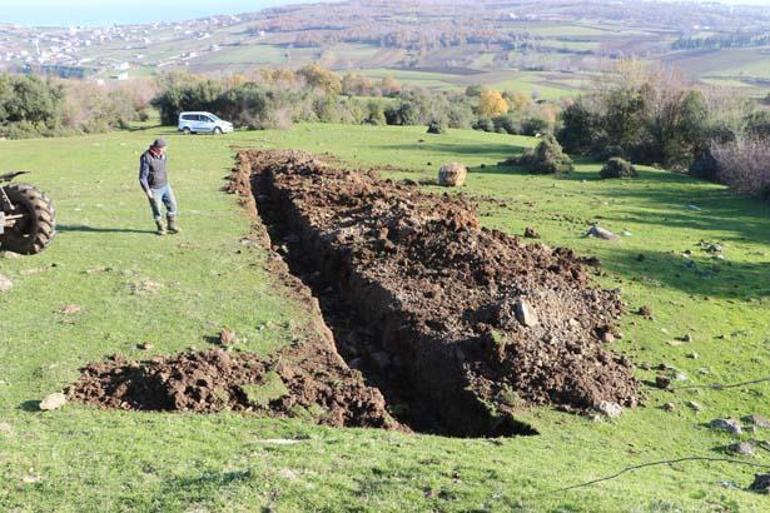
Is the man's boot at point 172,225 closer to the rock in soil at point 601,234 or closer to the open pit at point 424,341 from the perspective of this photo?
the open pit at point 424,341

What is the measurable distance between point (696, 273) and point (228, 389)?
11.8 m

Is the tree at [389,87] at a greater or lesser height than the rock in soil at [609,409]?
greater

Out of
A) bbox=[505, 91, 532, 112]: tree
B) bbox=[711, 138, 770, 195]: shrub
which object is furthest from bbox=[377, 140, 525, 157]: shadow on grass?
bbox=[505, 91, 532, 112]: tree

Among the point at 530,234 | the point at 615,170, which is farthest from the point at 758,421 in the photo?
the point at 615,170

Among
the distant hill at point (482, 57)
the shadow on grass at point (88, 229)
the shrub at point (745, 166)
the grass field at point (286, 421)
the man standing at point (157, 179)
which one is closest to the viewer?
the grass field at point (286, 421)

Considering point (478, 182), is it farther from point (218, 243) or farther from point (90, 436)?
point (90, 436)

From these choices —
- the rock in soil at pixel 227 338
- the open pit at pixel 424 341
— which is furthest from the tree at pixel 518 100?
the rock in soil at pixel 227 338

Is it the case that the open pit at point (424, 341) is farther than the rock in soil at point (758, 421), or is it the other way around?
the open pit at point (424, 341)

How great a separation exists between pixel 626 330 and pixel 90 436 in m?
9.10

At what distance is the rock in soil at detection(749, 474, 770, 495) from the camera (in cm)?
718

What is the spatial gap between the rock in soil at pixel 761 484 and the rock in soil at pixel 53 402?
8.29 meters

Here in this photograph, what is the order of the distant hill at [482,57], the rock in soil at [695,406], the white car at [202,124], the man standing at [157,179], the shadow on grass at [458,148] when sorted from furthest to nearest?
the distant hill at [482,57] → the white car at [202,124] → the shadow on grass at [458,148] → the man standing at [157,179] → the rock in soil at [695,406]

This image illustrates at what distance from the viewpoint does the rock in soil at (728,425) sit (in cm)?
926

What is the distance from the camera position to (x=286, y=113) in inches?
2029
